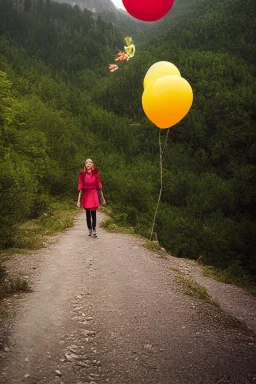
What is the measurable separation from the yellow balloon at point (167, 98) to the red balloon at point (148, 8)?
1752 millimetres

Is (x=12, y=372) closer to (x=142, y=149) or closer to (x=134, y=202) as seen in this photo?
(x=134, y=202)

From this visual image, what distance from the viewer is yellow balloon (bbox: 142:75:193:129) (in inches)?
235

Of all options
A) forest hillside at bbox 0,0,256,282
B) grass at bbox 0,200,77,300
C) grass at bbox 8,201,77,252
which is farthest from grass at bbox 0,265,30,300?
grass at bbox 8,201,77,252

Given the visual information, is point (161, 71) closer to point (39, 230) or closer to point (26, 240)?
point (26, 240)

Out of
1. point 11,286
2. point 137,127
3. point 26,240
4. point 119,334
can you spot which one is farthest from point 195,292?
point 137,127

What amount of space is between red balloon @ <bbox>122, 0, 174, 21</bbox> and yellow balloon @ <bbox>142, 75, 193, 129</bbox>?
1.75 m

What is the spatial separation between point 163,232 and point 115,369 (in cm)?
3158

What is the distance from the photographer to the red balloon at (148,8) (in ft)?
13.3

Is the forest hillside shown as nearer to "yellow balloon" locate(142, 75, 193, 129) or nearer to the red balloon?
"yellow balloon" locate(142, 75, 193, 129)

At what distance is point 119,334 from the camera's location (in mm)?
3754

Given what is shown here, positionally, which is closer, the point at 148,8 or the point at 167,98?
the point at 148,8

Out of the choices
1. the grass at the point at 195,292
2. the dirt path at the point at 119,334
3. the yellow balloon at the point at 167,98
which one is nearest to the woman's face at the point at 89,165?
the yellow balloon at the point at 167,98

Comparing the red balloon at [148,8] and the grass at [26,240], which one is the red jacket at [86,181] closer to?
the grass at [26,240]

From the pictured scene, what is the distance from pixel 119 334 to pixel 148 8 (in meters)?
3.81
